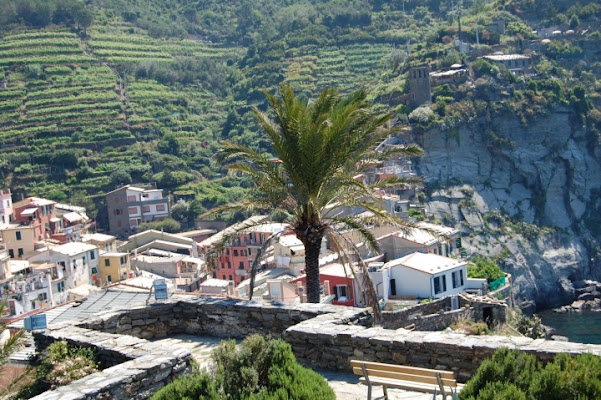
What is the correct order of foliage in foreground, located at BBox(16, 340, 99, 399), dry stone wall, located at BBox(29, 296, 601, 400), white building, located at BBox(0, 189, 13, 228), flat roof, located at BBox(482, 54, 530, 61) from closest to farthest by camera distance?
dry stone wall, located at BBox(29, 296, 601, 400) → foliage in foreground, located at BBox(16, 340, 99, 399) → white building, located at BBox(0, 189, 13, 228) → flat roof, located at BBox(482, 54, 530, 61)

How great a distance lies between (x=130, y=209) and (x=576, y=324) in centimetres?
4339

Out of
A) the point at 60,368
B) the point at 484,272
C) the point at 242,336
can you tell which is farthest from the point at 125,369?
the point at 484,272

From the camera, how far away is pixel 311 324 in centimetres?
904

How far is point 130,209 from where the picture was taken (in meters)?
77.5

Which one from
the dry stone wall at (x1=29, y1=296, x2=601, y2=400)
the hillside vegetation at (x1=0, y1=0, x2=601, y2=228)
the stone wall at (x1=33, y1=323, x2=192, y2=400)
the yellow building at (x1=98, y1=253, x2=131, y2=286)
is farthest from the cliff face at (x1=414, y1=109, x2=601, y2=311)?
the stone wall at (x1=33, y1=323, x2=192, y2=400)

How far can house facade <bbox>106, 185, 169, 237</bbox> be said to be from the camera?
7688cm

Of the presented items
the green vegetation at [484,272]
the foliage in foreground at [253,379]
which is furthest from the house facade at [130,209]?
the foliage in foreground at [253,379]

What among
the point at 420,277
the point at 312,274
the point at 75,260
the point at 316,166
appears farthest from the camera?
the point at 75,260

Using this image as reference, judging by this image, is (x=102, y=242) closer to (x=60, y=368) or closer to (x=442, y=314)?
(x=442, y=314)

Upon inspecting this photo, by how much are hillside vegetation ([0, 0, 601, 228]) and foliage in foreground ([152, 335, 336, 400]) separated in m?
70.2

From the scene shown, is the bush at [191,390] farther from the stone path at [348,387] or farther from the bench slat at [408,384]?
the stone path at [348,387]

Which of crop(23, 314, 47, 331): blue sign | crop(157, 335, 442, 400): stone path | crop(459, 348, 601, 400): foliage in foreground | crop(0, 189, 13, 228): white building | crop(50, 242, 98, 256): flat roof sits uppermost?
crop(0, 189, 13, 228): white building

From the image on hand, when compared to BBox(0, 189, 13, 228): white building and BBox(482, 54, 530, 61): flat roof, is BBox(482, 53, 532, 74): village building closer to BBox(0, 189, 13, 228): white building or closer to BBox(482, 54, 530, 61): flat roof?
BBox(482, 54, 530, 61): flat roof

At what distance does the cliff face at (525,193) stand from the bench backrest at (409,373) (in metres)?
60.3
